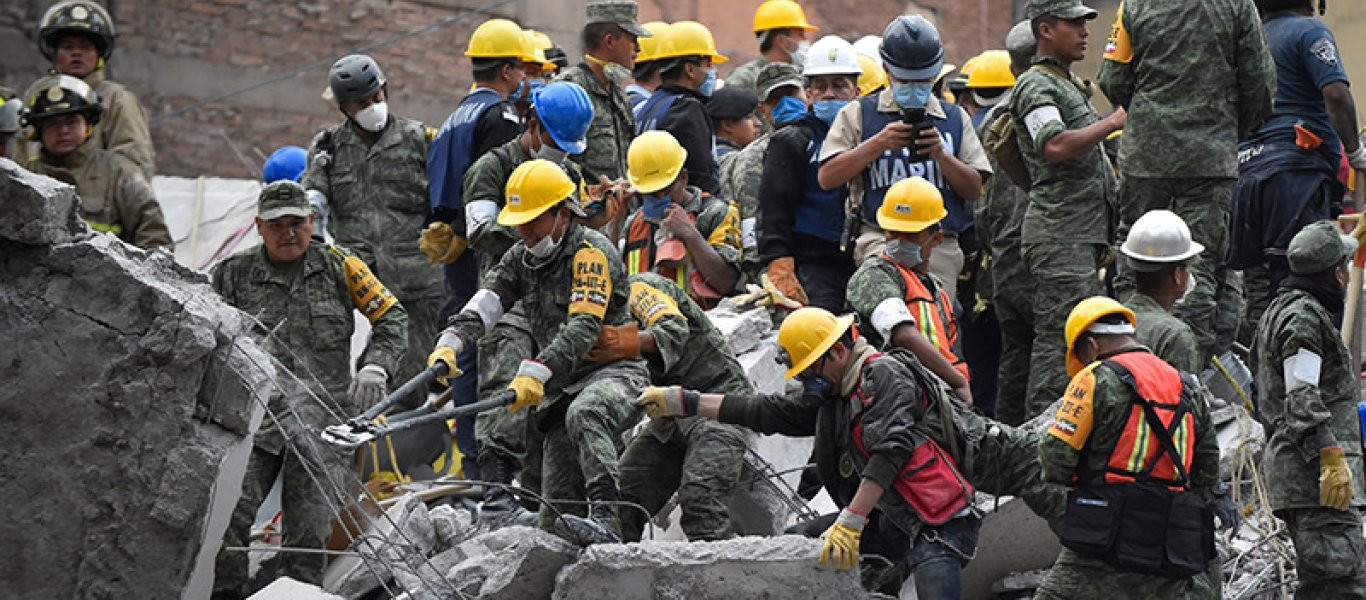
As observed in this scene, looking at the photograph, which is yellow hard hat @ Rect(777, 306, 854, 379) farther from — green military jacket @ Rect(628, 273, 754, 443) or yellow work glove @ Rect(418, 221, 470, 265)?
yellow work glove @ Rect(418, 221, 470, 265)

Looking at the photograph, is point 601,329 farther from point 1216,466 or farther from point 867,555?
point 1216,466

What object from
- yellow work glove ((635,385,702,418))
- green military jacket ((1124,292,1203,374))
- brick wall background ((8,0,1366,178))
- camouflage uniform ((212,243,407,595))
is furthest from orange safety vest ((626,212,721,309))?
brick wall background ((8,0,1366,178))

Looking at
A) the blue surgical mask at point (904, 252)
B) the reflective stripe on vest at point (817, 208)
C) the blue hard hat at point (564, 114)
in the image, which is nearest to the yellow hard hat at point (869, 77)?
the reflective stripe on vest at point (817, 208)

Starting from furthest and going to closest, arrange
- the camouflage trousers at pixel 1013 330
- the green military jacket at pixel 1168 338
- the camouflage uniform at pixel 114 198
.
Answer: 1. the camouflage uniform at pixel 114 198
2. the camouflage trousers at pixel 1013 330
3. the green military jacket at pixel 1168 338

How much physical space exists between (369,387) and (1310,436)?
156 inches

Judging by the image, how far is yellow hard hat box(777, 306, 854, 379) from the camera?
789 centimetres

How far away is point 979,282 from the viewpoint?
35.7 feet

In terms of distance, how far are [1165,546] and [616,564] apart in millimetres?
1999

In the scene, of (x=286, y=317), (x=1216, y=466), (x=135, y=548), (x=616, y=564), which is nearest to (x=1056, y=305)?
(x=1216, y=466)

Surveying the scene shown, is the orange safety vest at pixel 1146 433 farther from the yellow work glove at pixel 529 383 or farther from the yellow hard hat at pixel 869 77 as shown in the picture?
the yellow hard hat at pixel 869 77

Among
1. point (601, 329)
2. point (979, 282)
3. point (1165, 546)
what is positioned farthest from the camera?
point (979, 282)

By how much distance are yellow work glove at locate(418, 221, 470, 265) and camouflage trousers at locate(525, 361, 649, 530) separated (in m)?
1.87

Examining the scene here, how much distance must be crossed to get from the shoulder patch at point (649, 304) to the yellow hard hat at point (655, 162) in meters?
1.36

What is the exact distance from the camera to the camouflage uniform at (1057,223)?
9.75m
